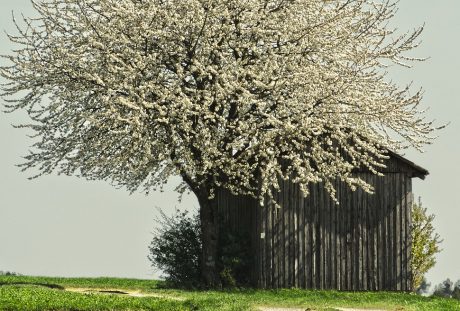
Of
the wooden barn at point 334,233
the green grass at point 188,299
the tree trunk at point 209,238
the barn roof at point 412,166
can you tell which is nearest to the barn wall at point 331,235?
the wooden barn at point 334,233

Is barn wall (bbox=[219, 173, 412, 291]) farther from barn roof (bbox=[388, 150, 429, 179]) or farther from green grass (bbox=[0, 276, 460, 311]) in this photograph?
green grass (bbox=[0, 276, 460, 311])

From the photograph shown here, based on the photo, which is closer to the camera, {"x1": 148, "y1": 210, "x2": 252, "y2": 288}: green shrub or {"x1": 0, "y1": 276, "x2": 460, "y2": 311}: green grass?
{"x1": 0, "y1": 276, "x2": 460, "y2": 311}: green grass

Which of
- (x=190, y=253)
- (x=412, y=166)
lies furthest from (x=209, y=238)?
(x=412, y=166)

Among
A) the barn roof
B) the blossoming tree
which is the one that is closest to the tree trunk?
the blossoming tree

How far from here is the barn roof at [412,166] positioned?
29141 millimetres

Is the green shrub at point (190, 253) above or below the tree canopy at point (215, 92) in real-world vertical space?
below

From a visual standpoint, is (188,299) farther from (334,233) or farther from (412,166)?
(412,166)

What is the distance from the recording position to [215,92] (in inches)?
1040

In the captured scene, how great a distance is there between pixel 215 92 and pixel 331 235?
6.50m

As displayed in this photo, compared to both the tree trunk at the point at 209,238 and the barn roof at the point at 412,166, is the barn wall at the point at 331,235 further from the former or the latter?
the tree trunk at the point at 209,238

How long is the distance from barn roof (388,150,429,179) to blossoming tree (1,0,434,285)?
1.75 feet

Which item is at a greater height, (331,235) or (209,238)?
(331,235)

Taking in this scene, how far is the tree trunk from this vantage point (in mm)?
28438

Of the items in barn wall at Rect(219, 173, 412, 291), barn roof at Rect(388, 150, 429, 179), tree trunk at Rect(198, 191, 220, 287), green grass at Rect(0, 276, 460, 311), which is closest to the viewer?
green grass at Rect(0, 276, 460, 311)
